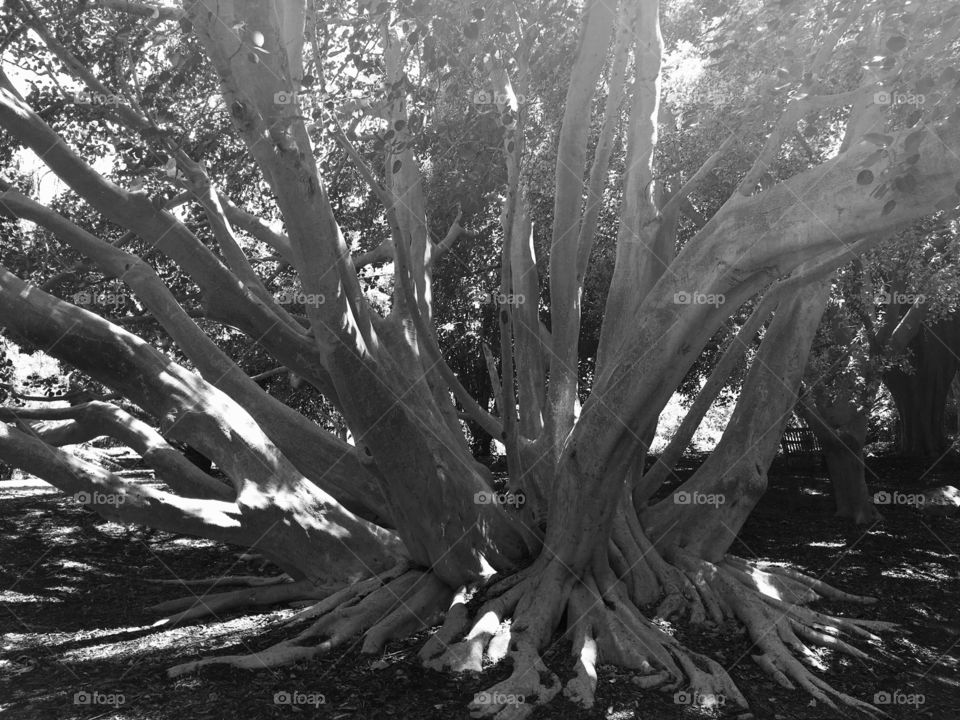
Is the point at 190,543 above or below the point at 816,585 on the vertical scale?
above

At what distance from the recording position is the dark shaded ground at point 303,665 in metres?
5.52

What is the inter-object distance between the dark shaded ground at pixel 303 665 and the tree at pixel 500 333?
19 cm

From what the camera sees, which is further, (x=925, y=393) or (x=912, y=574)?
(x=925, y=393)

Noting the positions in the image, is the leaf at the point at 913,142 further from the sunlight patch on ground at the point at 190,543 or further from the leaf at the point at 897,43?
the sunlight patch on ground at the point at 190,543

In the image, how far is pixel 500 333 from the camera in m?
6.57

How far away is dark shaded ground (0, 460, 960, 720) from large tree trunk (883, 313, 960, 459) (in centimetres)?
639

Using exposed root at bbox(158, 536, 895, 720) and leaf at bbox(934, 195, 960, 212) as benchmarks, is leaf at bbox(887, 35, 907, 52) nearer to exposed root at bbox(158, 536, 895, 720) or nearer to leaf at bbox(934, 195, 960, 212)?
leaf at bbox(934, 195, 960, 212)

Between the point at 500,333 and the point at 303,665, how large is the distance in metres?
2.58

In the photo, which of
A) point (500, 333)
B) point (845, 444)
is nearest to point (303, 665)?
point (500, 333)

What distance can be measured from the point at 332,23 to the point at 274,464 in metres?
4.58

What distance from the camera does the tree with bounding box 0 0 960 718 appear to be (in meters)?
5.38

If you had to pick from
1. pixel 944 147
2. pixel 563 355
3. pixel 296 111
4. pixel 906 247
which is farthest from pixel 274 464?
pixel 906 247

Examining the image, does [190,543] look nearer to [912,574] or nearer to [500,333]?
[500,333]

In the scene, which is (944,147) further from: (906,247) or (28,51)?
(28,51)
